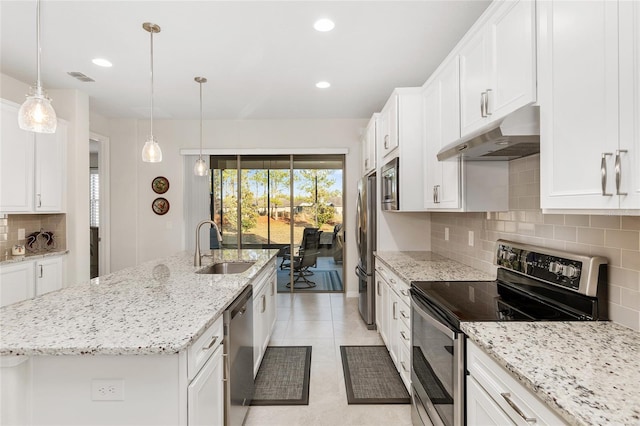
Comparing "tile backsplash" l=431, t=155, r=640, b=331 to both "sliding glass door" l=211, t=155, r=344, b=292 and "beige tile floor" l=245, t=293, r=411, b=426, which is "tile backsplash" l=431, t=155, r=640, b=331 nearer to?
"beige tile floor" l=245, t=293, r=411, b=426

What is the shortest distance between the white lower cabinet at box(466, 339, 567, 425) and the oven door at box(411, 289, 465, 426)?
56 mm

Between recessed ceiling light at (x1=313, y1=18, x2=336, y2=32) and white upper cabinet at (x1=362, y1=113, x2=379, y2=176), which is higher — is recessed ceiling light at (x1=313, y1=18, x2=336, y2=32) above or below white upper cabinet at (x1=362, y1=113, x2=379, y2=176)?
above

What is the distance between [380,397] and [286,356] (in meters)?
0.99

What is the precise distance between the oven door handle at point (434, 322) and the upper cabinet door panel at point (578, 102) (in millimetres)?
648

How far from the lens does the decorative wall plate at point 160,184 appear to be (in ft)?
17.2

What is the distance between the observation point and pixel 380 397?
2406 mm

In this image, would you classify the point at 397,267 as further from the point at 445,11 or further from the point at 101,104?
the point at 101,104

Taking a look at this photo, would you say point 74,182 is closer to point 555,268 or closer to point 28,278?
point 28,278

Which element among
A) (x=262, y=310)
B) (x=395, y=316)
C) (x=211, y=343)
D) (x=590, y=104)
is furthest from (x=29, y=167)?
(x=590, y=104)

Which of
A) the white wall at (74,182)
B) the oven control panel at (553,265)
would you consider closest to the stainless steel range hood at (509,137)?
the oven control panel at (553,265)

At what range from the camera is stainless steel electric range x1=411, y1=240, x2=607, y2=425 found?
1409 millimetres

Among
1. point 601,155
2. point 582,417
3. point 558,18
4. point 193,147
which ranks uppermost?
point 193,147

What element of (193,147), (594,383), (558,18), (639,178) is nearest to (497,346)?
(594,383)

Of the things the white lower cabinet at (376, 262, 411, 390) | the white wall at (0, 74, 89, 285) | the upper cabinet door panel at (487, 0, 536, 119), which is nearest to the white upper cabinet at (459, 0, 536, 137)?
the upper cabinet door panel at (487, 0, 536, 119)
